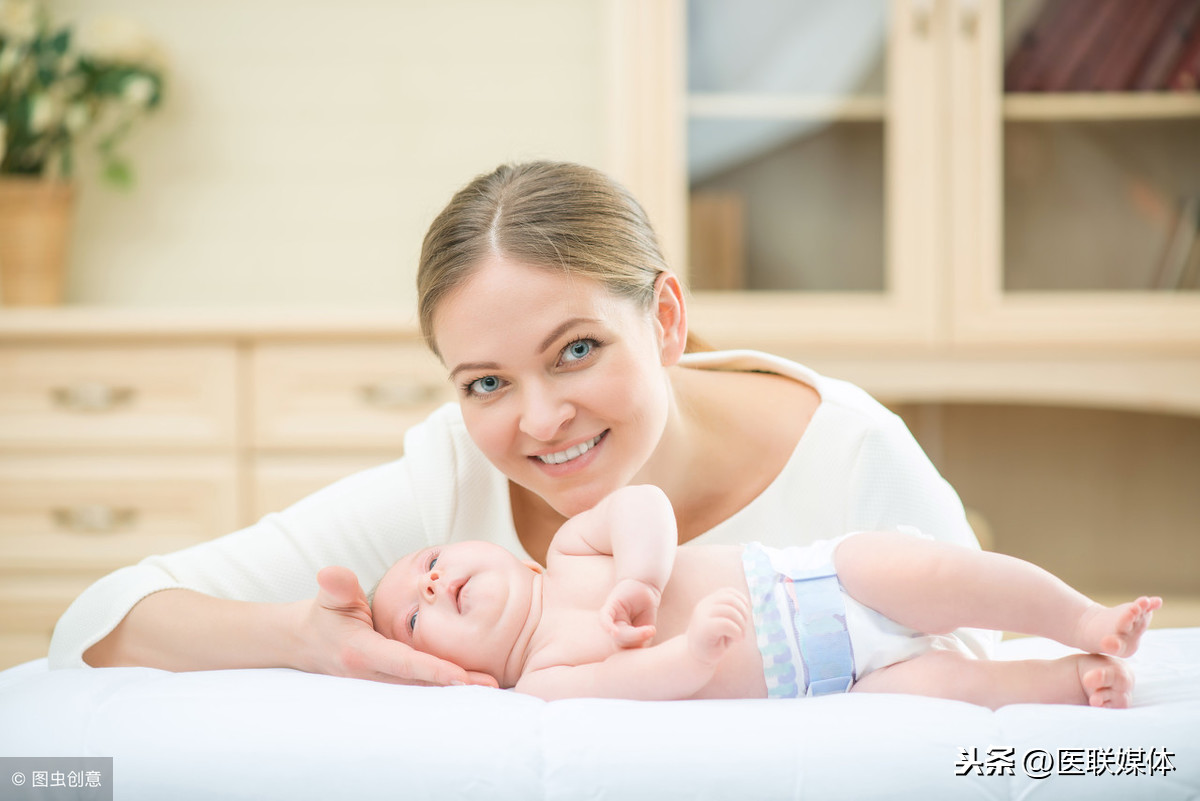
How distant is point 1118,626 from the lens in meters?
0.83

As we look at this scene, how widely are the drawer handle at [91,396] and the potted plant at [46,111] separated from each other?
350 millimetres

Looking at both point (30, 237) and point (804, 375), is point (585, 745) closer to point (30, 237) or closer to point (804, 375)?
point (804, 375)

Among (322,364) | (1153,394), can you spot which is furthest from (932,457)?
(322,364)

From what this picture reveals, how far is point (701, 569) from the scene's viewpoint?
99 centimetres

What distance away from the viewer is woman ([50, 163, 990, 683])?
1.00 m

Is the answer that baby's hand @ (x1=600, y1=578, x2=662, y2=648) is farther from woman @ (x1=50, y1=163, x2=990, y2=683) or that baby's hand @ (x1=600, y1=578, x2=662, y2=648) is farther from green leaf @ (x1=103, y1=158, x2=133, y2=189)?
green leaf @ (x1=103, y1=158, x2=133, y2=189)

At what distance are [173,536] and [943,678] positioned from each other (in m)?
1.66

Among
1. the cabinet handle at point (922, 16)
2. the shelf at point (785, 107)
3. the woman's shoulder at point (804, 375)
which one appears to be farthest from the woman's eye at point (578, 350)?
the cabinet handle at point (922, 16)

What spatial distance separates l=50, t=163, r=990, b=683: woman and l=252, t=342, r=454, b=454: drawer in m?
0.80

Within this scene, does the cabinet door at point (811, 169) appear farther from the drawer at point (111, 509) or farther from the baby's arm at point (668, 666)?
the baby's arm at point (668, 666)

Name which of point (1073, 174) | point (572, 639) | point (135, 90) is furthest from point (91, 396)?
point (1073, 174)

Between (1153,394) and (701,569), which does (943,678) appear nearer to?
(701,569)

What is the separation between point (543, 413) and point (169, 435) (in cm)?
137

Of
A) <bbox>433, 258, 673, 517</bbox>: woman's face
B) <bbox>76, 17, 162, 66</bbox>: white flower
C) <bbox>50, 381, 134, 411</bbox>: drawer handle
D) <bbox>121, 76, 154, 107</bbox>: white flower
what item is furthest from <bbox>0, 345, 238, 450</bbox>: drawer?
<bbox>433, 258, 673, 517</bbox>: woman's face
